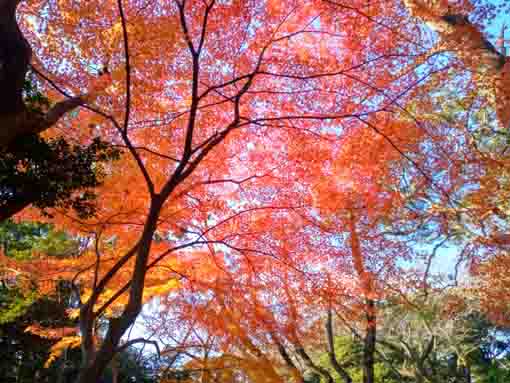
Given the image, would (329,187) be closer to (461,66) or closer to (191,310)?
(461,66)

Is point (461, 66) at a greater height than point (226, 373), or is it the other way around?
point (461, 66)

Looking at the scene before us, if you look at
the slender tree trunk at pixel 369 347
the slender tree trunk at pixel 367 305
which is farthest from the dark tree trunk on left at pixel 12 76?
the slender tree trunk at pixel 369 347

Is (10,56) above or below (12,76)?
above

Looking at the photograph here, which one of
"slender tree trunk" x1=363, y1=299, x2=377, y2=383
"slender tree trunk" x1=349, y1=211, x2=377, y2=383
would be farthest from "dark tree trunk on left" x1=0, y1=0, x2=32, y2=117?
"slender tree trunk" x1=363, y1=299, x2=377, y2=383

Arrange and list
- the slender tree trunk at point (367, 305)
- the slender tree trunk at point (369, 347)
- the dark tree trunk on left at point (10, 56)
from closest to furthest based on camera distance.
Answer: the dark tree trunk on left at point (10, 56)
the slender tree trunk at point (367, 305)
the slender tree trunk at point (369, 347)

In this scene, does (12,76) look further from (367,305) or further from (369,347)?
(369,347)

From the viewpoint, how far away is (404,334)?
635 inches

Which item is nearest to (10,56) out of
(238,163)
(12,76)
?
(12,76)

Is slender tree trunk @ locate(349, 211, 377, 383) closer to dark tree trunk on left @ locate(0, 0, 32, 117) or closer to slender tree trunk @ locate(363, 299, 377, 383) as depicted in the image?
slender tree trunk @ locate(363, 299, 377, 383)

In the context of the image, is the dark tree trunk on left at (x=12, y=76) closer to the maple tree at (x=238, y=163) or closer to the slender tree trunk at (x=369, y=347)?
the maple tree at (x=238, y=163)

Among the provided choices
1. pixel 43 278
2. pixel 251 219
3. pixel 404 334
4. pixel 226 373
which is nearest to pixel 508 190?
pixel 251 219

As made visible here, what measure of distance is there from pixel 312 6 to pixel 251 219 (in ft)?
11.9

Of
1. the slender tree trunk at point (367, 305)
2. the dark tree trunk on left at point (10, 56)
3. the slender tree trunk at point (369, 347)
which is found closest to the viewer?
the dark tree trunk on left at point (10, 56)

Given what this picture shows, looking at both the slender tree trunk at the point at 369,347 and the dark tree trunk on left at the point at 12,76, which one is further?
the slender tree trunk at the point at 369,347
